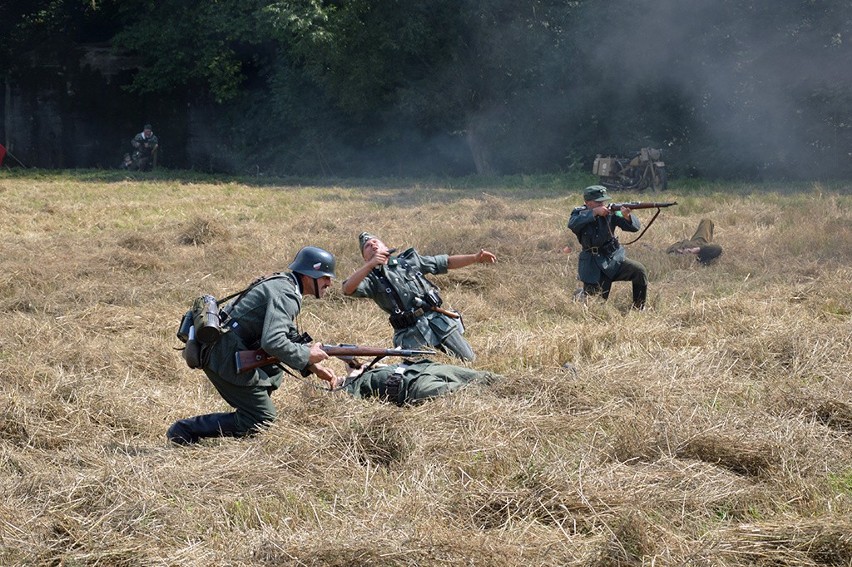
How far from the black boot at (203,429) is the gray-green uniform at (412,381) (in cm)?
71

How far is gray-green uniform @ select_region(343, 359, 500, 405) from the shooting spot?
6031mm

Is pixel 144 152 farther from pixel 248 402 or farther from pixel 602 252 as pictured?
pixel 248 402

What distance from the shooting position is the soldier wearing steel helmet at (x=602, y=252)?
9.45 meters

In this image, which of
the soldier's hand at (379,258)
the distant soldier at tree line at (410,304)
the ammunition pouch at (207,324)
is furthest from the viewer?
the distant soldier at tree line at (410,304)

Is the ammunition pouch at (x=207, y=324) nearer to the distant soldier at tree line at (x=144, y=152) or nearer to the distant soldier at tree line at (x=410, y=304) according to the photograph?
the distant soldier at tree line at (x=410, y=304)

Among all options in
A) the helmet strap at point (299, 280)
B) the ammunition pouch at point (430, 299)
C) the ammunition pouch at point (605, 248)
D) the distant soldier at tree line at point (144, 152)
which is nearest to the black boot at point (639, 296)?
the ammunition pouch at point (605, 248)

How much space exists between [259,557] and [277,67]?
88.0 ft

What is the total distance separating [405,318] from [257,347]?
164 centimetres

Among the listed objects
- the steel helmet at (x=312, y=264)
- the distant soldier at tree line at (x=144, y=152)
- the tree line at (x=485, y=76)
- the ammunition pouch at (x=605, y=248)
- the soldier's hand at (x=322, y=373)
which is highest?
the tree line at (x=485, y=76)

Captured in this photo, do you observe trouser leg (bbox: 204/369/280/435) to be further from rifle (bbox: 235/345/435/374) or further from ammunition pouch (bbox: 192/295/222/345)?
ammunition pouch (bbox: 192/295/222/345)

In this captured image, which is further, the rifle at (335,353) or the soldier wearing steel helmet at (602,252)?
the soldier wearing steel helmet at (602,252)

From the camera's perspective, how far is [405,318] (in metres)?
7.13

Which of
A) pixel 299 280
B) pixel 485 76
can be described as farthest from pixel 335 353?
pixel 485 76

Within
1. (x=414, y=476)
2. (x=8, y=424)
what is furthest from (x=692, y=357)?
(x=8, y=424)
